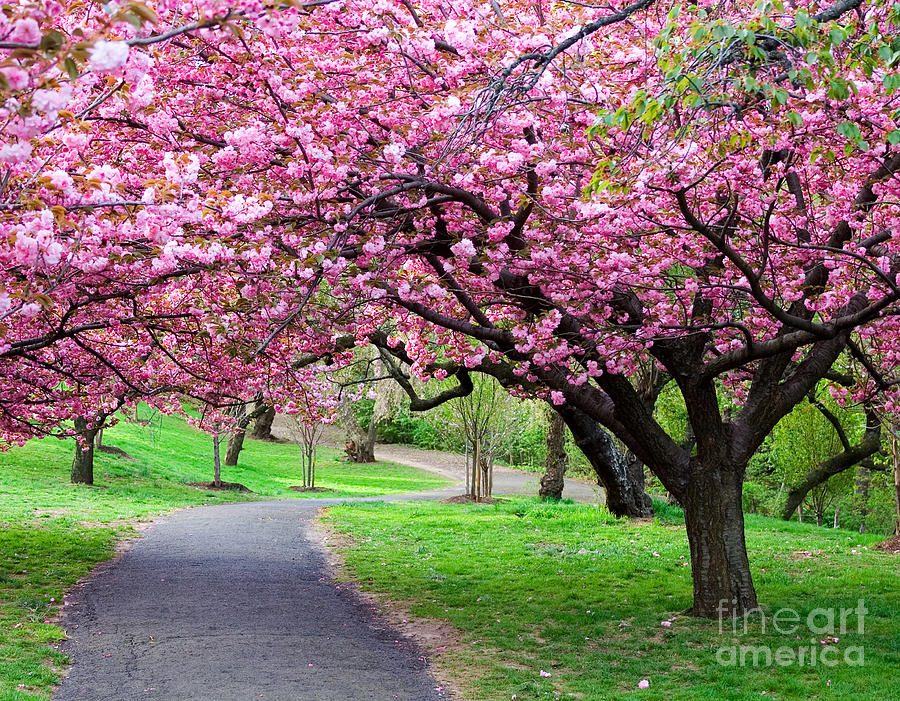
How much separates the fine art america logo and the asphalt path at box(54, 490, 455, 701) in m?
2.74

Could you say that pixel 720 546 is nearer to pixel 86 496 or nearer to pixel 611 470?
pixel 611 470

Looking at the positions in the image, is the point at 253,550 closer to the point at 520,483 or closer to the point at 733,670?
the point at 733,670

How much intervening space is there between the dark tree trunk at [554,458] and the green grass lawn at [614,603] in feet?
10.8

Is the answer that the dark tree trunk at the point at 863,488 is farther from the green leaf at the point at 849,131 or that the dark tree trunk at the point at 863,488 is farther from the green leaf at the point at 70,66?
the green leaf at the point at 70,66

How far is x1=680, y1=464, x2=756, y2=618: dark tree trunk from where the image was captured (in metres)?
8.07

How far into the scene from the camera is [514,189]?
7.01 m

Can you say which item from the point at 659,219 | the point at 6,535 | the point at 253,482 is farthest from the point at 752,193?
the point at 253,482

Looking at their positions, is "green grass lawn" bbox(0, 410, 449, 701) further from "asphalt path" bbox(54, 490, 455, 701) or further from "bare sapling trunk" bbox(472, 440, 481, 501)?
"bare sapling trunk" bbox(472, 440, 481, 501)

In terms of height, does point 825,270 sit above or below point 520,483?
above

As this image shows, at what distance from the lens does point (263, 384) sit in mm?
11812

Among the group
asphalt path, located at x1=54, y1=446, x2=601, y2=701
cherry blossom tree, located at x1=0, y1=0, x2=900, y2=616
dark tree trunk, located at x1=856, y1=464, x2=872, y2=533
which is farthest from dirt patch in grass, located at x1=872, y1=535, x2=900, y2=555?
dark tree trunk, located at x1=856, y1=464, x2=872, y2=533

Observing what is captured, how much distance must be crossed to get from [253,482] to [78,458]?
Answer: 863cm

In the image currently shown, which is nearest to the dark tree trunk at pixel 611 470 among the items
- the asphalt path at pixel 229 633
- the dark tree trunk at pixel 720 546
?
the asphalt path at pixel 229 633

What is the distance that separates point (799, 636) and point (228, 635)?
526cm
